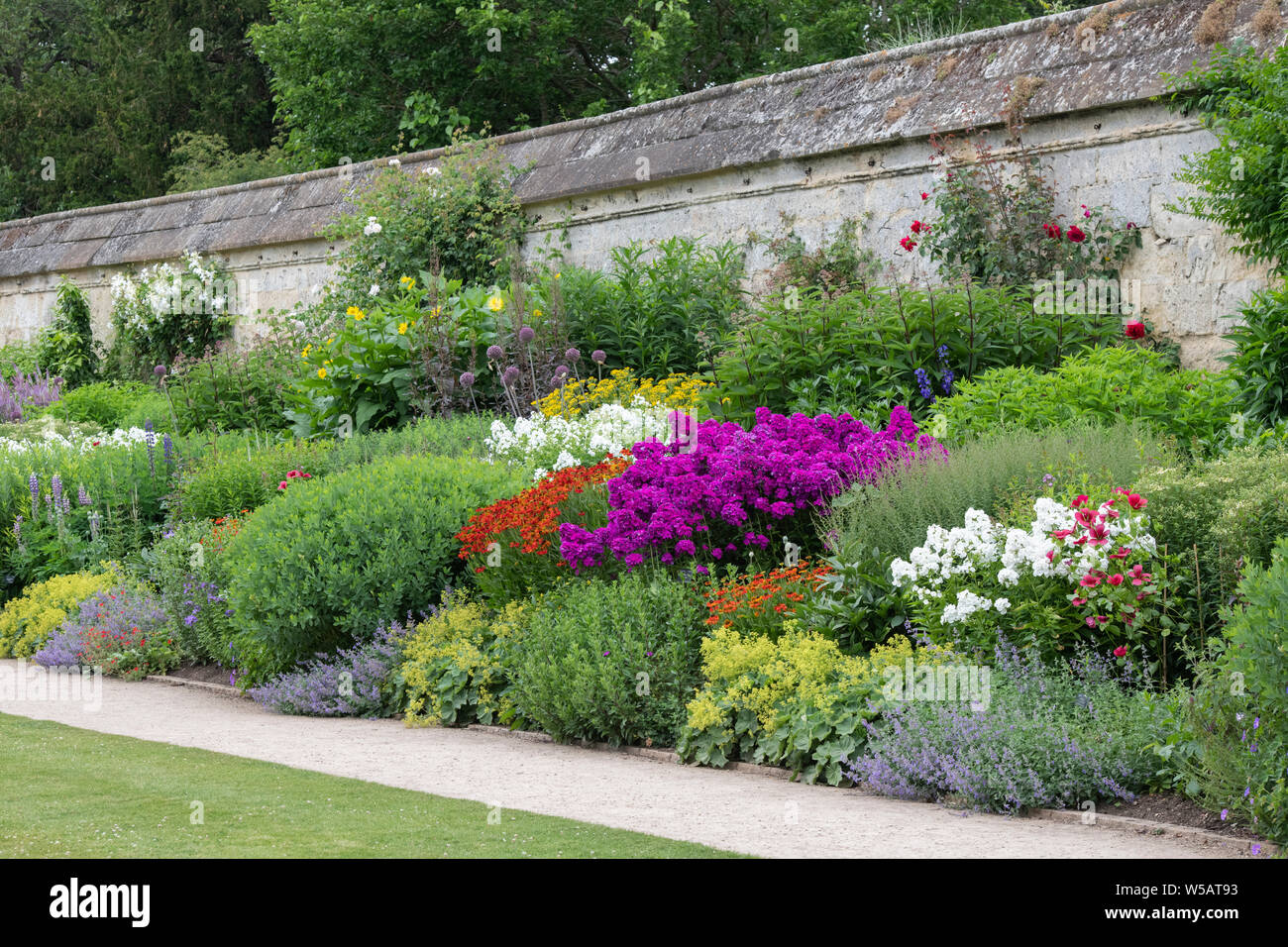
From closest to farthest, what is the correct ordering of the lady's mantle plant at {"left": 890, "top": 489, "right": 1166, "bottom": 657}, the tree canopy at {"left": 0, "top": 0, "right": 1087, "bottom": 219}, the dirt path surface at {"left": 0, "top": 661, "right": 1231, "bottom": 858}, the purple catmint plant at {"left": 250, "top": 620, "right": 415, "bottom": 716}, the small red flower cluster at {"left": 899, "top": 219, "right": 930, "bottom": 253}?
the dirt path surface at {"left": 0, "top": 661, "right": 1231, "bottom": 858}, the lady's mantle plant at {"left": 890, "top": 489, "right": 1166, "bottom": 657}, the purple catmint plant at {"left": 250, "top": 620, "right": 415, "bottom": 716}, the small red flower cluster at {"left": 899, "top": 219, "right": 930, "bottom": 253}, the tree canopy at {"left": 0, "top": 0, "right": 1087, "bottom": 219}

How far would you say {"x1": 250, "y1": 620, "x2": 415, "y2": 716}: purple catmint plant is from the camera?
716cm

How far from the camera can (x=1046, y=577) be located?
553 cm

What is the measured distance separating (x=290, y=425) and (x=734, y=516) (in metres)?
6.94

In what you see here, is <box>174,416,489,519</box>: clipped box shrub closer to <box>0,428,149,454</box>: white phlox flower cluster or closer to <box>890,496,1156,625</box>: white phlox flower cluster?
<box>0,428,149,454</box>: white phlox flower cluster

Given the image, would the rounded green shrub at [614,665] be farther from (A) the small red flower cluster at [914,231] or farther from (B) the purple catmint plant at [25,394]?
(B) the purple catmint plant at [25,394]

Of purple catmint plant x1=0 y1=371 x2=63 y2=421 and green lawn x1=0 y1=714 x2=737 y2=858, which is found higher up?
purple catmint plant x1=0 y1=371 x2=63 y2=421

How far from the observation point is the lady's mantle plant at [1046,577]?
5355mm

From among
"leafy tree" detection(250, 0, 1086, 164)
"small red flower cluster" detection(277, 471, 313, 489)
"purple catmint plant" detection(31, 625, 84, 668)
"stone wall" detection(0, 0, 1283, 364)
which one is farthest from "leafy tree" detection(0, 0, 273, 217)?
"purple catmint plant" detection(31, 625, 84, 668)

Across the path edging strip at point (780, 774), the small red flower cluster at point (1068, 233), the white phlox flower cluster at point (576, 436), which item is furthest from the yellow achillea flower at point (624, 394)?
the path edging strip at point (780, 774)

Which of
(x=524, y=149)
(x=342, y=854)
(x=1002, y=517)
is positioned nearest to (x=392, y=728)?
(x=342, y=854)

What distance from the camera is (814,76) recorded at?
11.3 meters

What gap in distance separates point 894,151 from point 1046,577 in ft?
18.2

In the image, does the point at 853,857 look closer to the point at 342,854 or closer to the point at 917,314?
the point at 342,854

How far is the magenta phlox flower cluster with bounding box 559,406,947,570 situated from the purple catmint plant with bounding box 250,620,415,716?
1.13 m
